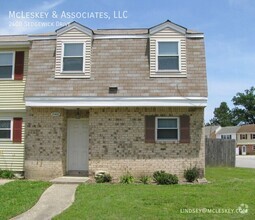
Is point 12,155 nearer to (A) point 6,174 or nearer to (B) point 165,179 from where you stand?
(A) point 6,174

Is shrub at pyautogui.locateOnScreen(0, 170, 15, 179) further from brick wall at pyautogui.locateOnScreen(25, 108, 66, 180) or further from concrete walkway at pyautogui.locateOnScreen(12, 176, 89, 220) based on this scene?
concrete walkway at pyautogui.locateOnScreen(12, 176, 89, 220)

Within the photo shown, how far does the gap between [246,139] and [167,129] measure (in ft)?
202

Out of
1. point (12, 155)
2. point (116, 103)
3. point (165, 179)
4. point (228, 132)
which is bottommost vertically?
point (165, 179)

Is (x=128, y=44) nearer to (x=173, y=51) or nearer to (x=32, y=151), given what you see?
(x=173, y=51)

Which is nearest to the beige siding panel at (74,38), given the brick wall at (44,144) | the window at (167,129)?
the brick wall at (44,144)

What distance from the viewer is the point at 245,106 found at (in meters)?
95.2

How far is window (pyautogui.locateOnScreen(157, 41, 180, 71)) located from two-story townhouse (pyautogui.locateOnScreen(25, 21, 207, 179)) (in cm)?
4

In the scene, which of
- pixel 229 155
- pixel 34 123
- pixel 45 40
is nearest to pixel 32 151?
pixel 34 123

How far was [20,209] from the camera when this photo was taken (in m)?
8.74

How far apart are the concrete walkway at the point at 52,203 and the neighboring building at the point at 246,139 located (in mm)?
63507

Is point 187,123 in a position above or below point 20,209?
above

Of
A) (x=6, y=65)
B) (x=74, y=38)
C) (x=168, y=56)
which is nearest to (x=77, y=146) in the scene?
(x=74, y=38)

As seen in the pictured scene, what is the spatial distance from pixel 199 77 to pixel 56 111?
5824mm

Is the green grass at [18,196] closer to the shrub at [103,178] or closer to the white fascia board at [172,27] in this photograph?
the shrub at [103,178]
